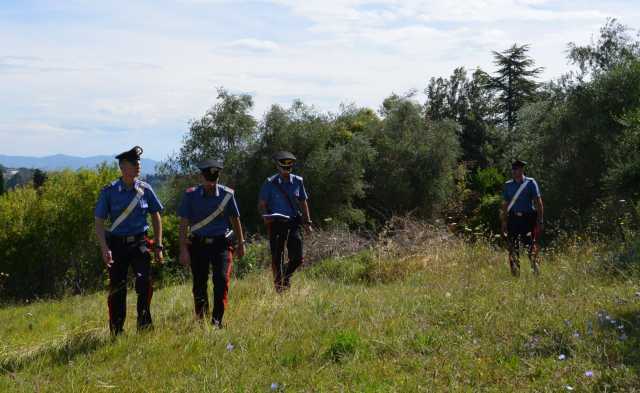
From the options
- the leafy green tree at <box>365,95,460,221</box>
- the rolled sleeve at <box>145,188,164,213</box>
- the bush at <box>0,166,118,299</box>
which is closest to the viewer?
the rolled sleeve at <box>145,188,164,213</box>

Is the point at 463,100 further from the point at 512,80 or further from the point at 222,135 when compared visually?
the point at 222,135

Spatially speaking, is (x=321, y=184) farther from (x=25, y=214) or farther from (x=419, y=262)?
(x=419, y=262)

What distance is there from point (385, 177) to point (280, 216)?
27659mm

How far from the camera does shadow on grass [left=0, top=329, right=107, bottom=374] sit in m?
5.35

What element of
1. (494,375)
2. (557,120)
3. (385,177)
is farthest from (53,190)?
(385,177)

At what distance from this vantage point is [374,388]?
4.20 metres

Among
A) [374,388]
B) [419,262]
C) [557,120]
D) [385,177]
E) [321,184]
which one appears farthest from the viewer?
[385,177]

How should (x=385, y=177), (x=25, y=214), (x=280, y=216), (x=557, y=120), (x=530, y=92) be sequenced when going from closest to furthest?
1. (x=280, y=216)
2. (x=25, y=214)
3. (x=557, y=120)
4. (x=385, y=177)
5. (x=530, y=92)

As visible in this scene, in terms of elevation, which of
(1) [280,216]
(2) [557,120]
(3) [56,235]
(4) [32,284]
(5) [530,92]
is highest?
(5) [530,92]

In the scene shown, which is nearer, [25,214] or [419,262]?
[419,262]

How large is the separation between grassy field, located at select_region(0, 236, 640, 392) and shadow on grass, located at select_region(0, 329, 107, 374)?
0.02 meters

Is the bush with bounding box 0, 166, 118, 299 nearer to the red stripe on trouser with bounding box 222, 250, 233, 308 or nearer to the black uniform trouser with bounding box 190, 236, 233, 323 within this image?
the black uniform trouser with bounding box 190, 236, 233, 323

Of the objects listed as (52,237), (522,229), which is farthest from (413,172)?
(522,229)

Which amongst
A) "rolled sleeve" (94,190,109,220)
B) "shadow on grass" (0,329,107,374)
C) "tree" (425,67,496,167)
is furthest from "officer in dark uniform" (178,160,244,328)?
"tree" (425,67,496,167)
